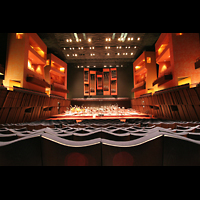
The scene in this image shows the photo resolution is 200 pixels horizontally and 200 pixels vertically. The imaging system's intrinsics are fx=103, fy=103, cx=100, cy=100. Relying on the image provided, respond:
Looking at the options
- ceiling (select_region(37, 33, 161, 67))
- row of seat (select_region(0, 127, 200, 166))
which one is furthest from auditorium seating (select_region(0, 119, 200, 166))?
ceiling (select_region(37, 33, 161, 67))

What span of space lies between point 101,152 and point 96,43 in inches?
511

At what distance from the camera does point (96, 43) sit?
472 inches

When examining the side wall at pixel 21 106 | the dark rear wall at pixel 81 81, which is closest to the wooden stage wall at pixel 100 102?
the dark rear wall at pixel 81 81

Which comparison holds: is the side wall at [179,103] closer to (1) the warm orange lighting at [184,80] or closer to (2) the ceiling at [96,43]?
(1) the warm orange lighting at [184,80]

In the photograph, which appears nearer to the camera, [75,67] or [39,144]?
[39,144]

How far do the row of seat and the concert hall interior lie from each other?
1 centimetres

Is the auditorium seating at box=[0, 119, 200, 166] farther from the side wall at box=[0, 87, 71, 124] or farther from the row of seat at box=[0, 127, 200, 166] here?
the side wall at box=[0, 87, 71, 124]

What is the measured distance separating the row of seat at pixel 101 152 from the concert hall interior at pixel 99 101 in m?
0.01

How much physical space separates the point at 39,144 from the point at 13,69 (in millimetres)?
10775

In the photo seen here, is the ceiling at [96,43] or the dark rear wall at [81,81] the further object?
Result: the dark rear wall at [81,81]

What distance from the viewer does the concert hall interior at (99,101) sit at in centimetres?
120
